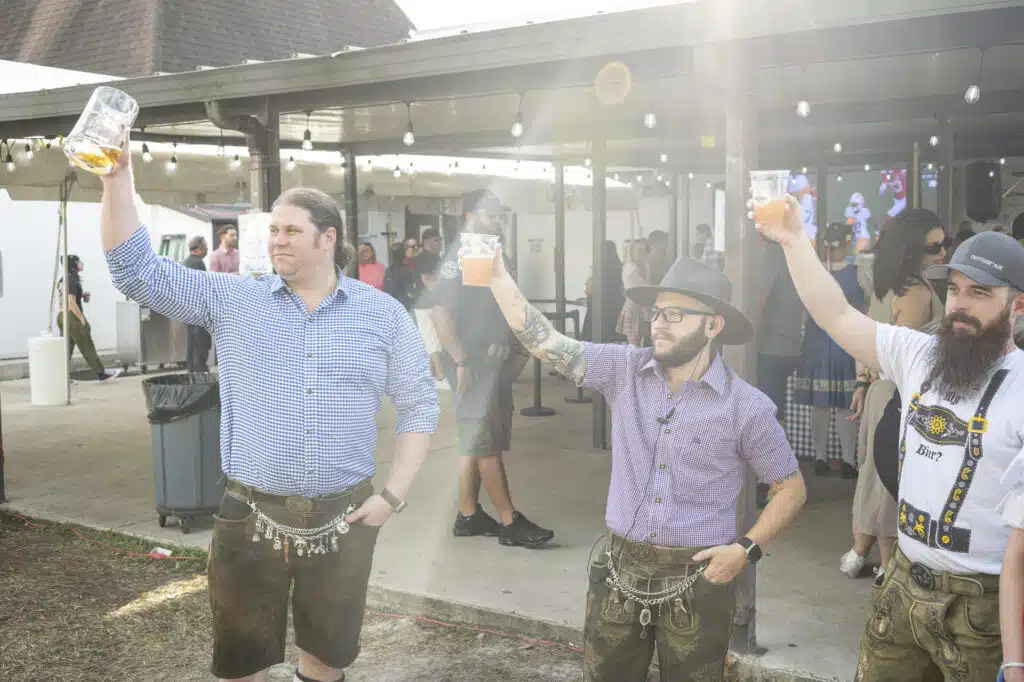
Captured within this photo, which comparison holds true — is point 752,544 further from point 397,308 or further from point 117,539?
point 117,539

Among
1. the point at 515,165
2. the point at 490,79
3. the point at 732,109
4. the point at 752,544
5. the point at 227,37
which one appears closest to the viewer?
the point at 752,544

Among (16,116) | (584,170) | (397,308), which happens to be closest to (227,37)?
(584,170)

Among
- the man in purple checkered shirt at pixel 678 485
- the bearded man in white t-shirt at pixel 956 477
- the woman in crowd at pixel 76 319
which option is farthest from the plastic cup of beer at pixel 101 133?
the woman in crowd at pixel 76 319

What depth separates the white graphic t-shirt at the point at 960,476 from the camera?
2391 mm

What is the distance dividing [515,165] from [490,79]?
312 inches

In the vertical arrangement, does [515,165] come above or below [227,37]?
below

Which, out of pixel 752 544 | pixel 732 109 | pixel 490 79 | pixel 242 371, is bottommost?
pixel 752 544

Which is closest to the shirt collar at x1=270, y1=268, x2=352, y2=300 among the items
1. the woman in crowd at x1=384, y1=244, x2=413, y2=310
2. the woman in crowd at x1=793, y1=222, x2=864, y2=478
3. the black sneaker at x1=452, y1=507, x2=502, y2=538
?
the black sneaker at x1=452, y1=507, x2=502, y2=538

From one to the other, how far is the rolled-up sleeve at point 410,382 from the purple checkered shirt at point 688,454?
657 millimetres

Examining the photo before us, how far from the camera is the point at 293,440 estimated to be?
3.11 metres

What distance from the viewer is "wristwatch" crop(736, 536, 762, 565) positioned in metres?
2.86

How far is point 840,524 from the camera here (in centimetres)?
640

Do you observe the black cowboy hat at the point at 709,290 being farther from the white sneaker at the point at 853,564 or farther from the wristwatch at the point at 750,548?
the white sneaker at the point at 853,564

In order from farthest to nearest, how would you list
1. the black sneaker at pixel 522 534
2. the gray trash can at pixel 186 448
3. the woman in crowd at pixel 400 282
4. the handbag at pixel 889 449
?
1. the woman in crowd at pixel 400 282
2. the gray trash can at pixel 186 448
3. the black sneaker at pixel 522 534
4. the handbag at pixel 889 449
